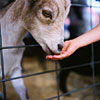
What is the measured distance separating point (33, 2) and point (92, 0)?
1.78 ft

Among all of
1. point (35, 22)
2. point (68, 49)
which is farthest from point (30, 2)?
point (68, 49)

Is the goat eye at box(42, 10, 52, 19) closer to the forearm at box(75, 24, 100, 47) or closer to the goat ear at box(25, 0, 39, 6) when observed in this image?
the goat ear at box(25, 0, 39, 6)

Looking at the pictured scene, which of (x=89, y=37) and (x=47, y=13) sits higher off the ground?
(x=47, y=13)

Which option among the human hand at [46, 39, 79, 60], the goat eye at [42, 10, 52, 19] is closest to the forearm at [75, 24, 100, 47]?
the human hand at [46, 39, 79, 60]

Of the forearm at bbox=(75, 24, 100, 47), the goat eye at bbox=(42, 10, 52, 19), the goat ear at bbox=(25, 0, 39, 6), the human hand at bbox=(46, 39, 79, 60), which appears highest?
the goat ear at bbox=(25, 0, 39, 6)

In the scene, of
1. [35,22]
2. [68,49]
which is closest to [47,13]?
[35,22]

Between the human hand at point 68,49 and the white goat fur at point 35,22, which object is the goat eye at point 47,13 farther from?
the human hand at point 68,49

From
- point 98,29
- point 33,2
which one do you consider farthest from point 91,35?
point 33,2

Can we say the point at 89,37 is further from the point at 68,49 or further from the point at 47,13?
the point at 47,13

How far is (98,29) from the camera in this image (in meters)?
0.79

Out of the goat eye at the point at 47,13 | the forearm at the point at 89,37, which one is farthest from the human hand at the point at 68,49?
the goat eye at the point at 47,13

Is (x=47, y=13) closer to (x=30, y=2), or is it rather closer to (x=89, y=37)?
(x=30, y=2)

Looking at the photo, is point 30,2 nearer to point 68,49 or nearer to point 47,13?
point 47,13

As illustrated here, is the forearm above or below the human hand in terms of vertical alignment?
above
